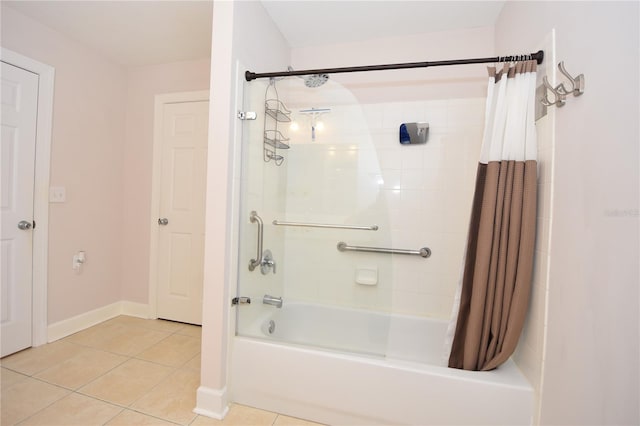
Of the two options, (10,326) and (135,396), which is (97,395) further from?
(10,326)

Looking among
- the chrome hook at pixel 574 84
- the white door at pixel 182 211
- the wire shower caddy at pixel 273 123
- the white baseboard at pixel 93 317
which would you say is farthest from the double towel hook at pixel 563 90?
the white baseboard at pixel 93 317

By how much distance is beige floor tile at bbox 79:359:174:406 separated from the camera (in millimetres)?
1582

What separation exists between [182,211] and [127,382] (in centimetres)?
141

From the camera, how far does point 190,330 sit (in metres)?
2.48

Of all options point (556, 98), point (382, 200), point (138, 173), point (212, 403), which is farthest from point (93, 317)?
point (556, 98)

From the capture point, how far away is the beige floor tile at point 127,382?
1.58m

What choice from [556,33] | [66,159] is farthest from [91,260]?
[556,33]

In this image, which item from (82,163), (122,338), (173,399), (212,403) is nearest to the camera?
(212,403)

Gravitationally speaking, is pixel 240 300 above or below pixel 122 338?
above

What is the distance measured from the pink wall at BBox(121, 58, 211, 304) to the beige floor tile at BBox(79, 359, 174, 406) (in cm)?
97

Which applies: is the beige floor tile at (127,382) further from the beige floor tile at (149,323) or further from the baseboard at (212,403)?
the beige floor tile at (149,323)

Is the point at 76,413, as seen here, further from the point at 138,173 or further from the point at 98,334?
the point at 138,173

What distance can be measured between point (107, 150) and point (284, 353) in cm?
259

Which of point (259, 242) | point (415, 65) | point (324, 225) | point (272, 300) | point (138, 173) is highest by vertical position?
point (415, 65)
